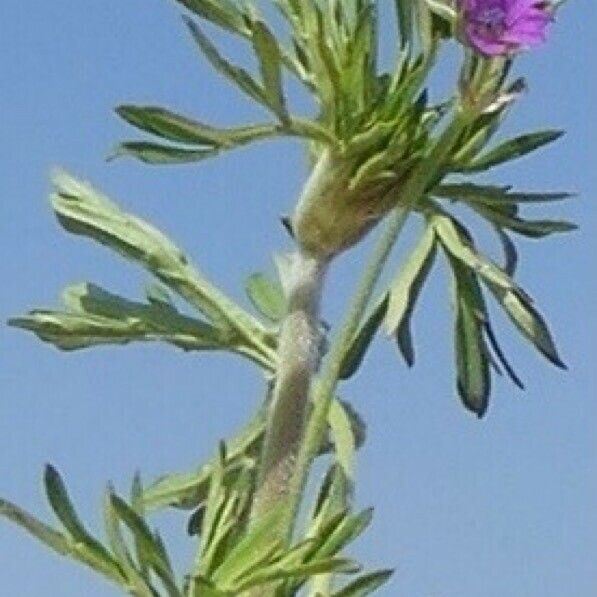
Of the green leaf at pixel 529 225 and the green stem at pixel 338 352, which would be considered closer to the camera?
the green stem at pixel 338 352

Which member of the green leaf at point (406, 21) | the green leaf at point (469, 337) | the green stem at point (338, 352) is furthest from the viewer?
the green leaf at point (469, 337)

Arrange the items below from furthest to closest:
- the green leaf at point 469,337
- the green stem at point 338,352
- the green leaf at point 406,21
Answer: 1. the green leaf at point 469,337
2. the green leaf at point 406,21
3. the green stem at point 338,352

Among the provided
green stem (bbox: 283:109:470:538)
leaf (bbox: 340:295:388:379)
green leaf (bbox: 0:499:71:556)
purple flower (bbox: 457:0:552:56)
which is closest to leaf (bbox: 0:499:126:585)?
green leaf (bbox: 0:499:71:556)

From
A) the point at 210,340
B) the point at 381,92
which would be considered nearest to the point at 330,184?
the point at 381,92

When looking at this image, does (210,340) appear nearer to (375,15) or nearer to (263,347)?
(263,347)

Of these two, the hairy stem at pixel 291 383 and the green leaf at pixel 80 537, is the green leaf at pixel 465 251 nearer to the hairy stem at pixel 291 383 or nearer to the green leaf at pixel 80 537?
the hairy stem at pixel 291 383

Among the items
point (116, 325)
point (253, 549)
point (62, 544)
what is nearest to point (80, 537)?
point (62, 544)

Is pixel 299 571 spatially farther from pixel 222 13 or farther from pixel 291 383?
pixel 222 13

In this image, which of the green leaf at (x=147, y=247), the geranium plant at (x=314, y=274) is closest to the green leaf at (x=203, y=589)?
the geranium plant at (x=314, y=274)
